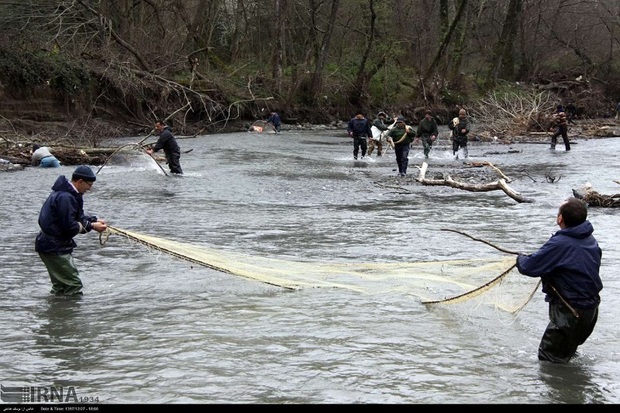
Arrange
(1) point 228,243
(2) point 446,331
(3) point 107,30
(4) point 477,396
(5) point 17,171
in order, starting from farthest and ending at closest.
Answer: (3) point 107,30
(5) point 17,171
(1) point 228,243
(2) point 446,331
(4) point 477,396

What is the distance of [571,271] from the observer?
5.98m

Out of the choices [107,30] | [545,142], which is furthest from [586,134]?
[107,30]

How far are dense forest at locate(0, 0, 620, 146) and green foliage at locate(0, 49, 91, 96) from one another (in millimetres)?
61

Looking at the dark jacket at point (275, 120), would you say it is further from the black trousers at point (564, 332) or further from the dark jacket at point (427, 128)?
A: the black trousers at point (564, 332)

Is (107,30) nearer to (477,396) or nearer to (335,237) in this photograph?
(335,237)

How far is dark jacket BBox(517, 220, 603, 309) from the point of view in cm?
596

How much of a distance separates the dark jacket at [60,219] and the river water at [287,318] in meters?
0.73

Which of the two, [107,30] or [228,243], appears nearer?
[228,243]

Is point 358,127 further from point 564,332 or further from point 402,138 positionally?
point 564,332

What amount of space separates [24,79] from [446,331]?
3043cm

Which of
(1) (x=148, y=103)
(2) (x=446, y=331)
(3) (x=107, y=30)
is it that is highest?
(3) (x=107, y=30)

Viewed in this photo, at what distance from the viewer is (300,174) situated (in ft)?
75.0

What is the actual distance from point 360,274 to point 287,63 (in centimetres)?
4827

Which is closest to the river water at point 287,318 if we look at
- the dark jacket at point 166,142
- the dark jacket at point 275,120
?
the dark jacket at point 166,142
